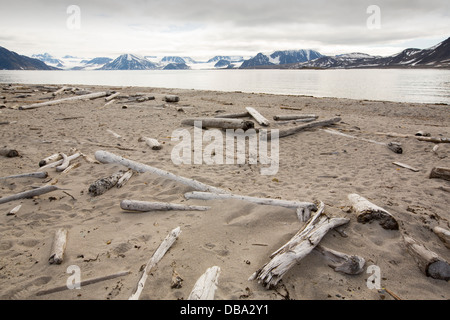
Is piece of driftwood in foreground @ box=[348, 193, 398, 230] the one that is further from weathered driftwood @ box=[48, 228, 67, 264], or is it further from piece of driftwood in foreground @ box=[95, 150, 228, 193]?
weathered driftwood @ box=[48, 228, 67, 264]

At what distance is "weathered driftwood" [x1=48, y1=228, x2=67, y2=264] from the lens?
331 centimetres

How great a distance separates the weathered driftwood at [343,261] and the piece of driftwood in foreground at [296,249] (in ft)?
0.63

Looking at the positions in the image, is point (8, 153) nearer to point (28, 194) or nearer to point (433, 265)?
point (28, 194)

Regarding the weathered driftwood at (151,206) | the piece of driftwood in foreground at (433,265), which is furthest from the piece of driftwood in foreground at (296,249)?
the weathered driftwood at (151,206)

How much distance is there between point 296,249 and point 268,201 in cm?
142

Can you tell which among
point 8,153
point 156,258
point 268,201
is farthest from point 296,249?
point 8,153

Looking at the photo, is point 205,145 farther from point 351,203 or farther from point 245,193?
point 351,203

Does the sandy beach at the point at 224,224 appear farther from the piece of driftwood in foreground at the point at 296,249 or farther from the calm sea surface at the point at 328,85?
the calm sea surface at the point at 328,85

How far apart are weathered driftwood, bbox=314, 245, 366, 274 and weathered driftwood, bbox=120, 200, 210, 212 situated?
2.12m

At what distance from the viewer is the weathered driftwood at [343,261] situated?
10.3ft

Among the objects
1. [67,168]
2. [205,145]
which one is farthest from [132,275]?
[205,145]

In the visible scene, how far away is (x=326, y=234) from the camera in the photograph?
12.4 ft

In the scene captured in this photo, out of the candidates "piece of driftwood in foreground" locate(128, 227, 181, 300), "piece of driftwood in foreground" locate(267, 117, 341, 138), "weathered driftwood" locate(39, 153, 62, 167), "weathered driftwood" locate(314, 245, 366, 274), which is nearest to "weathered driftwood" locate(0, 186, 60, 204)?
"weathered driftwood" locate(39, 153, 62, 167)
